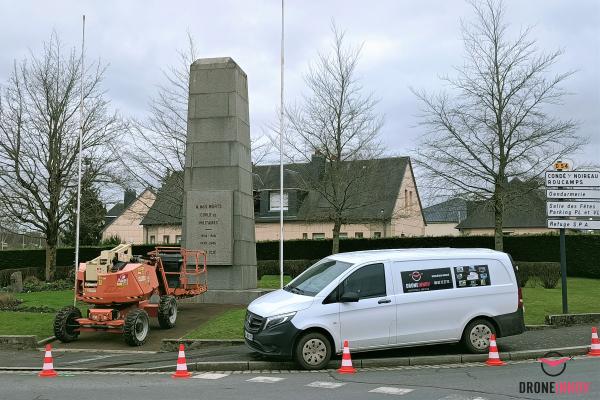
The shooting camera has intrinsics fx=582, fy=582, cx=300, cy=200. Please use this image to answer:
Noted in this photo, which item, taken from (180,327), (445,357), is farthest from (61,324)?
(445,357)

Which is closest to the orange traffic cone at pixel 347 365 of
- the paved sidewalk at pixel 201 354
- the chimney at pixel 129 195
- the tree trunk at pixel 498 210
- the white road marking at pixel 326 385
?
the white road marking at pixel 326 385

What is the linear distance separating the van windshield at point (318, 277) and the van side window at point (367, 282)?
0.24 m

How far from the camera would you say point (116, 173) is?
29.1 m

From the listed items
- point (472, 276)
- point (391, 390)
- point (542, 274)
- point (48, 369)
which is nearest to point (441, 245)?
point (542, 274)

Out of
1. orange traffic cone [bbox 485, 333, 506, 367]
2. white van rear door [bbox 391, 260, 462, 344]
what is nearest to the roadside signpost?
white van rear door [bbox 391, 260, 462, 344]

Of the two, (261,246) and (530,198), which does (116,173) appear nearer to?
(261,246)

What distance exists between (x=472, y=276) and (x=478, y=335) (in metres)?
1.03

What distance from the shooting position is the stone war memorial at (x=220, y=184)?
58.1ft

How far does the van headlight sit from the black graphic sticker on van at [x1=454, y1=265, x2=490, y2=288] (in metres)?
3.06

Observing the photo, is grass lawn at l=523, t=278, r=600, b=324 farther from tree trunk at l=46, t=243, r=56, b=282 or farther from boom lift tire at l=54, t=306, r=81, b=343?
tree trunk at l=46, t=243, r=56, b=282

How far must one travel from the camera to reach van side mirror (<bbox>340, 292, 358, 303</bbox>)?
948 cm

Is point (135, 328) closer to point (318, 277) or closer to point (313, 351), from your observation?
point (318, 277)

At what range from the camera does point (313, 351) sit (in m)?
9.34

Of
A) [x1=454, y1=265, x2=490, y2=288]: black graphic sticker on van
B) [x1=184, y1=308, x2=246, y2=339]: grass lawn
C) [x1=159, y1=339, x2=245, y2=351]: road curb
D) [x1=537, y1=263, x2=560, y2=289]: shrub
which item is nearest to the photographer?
[x1=454, y1=265, x2=490, y2=288]: black graphic sticker on van
